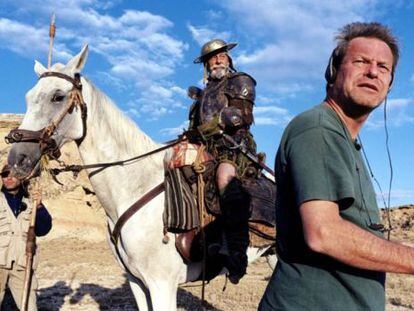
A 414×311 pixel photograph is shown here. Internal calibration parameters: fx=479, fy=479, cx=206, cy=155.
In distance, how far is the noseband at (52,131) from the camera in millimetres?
4117

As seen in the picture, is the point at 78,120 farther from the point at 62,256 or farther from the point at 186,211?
the point at 62,256

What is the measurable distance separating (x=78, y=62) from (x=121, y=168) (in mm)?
1111

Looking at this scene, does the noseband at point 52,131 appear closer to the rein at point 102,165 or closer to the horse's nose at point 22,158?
the horse's nose at point 22,158

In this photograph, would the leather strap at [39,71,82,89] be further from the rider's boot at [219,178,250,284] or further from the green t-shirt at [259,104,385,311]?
the green t-shirt at [259,104,385,311]

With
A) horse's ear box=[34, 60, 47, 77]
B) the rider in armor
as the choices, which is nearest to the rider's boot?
the rider in armor

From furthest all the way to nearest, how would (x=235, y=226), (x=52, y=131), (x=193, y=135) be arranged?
(x=193, y=135) < (x=235, y=226) < (x=52, y=131)

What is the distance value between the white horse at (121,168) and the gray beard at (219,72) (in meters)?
1.22

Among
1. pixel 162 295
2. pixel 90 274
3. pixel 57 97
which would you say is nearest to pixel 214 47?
pixel 57 97

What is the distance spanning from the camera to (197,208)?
460 cm

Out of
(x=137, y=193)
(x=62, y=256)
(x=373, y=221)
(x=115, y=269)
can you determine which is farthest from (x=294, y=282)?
(x=62, y=256)

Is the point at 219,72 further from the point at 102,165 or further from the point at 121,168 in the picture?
the point at 102,165

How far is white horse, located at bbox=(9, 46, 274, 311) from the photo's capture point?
14.2 feet

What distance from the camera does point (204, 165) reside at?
4695mm

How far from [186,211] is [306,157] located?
294cm
